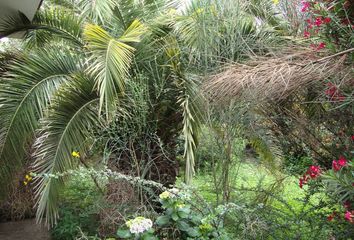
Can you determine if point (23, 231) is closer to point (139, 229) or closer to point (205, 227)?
point (139, 229)

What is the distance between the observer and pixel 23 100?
4.44m

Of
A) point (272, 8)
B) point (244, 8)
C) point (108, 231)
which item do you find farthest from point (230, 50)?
point (108, 231)

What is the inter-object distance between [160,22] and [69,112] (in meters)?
1.59

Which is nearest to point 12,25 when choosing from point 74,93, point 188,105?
point 74,93

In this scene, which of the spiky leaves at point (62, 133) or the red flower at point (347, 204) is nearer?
the red flower at point (347, 204)

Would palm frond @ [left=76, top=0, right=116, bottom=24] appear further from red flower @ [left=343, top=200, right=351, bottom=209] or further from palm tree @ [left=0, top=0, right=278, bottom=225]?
red flower @ [left=343, top=200, right=351, bottom=209]

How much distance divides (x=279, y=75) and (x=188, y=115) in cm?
175

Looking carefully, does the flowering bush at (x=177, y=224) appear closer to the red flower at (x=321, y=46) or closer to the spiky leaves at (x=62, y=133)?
the spiky leaves at (x=62, y=133)

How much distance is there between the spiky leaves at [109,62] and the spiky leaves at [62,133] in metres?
0.37

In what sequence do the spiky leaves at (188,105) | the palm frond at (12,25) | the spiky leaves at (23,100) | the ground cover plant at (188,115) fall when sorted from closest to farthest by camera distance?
1. the ground cover plant at (188,115)
2. the spiky leaves at (188,105)
3. the spiky leaves at (23,100)
4. the palm frond at (12,25)

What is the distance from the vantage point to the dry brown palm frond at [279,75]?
2723 mm

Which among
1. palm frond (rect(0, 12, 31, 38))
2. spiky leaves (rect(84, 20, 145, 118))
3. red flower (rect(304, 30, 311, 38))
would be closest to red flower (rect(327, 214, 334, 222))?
red flower (rect(304, 30, 311, 38))

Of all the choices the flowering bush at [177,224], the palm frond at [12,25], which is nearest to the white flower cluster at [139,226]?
the flowering bush at [177,224]

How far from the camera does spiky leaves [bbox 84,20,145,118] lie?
399 centimetres
